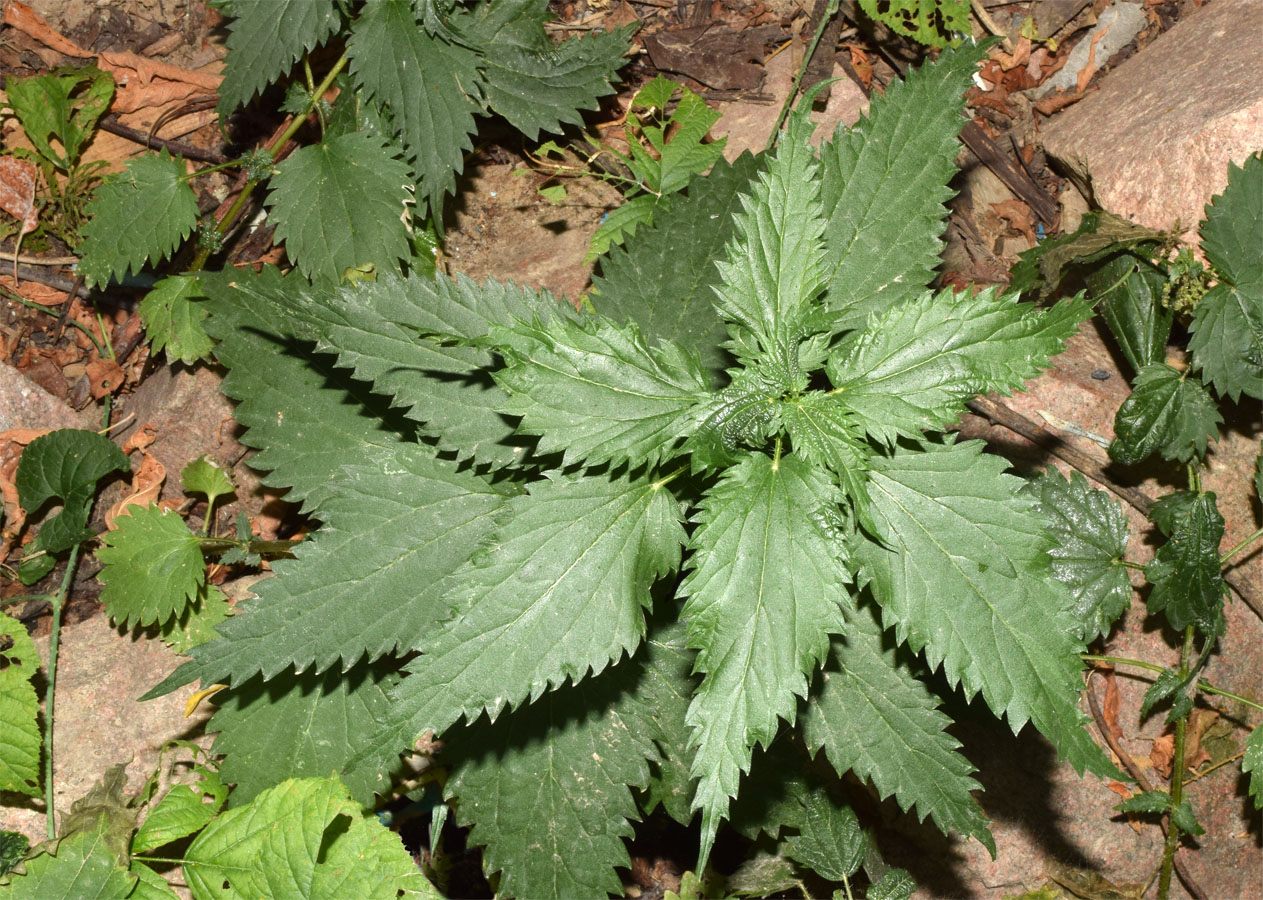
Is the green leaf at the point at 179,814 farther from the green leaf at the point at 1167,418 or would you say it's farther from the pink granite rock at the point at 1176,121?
the pink granite rock at the point at 1176,121

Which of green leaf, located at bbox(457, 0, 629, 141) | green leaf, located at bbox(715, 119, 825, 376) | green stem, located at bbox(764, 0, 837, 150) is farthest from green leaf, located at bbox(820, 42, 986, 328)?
green stem, located at bbox(764, 0, 837, 150)

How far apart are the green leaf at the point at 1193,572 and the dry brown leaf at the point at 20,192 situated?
4.51 metres

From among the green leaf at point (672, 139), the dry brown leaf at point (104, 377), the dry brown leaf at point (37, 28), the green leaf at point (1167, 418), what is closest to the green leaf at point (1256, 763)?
the green leaf at point (1167, 418)

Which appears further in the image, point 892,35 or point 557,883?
point 892,35

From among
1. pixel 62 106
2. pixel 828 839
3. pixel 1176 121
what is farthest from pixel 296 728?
pixel 1176 121

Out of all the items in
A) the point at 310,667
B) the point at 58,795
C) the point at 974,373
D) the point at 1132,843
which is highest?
the point at 974,373

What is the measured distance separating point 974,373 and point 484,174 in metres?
2.56

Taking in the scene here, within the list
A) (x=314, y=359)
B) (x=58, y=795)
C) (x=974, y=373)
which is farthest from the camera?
(x=58, y=795)

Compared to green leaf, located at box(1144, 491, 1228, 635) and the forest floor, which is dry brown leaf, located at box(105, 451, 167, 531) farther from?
green leaf, located at box(1144, 491, 1228, 635)

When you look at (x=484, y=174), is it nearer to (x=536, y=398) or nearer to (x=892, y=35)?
(x=892, y=35)

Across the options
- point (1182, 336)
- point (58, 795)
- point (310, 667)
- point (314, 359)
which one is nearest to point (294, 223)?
point (314, 359)

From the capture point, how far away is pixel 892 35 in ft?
13.7

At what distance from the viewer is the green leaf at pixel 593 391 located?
2219mm

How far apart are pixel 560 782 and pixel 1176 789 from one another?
214 centimetres
